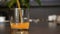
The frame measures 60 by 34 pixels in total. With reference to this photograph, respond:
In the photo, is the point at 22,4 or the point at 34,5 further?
the point at 34,5

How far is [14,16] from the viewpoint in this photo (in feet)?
4.08

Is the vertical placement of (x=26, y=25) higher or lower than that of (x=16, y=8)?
lower

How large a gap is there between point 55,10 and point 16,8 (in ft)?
5.74

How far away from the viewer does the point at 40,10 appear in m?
2.83

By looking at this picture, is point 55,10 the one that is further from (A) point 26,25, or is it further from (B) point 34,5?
(A) point 26,25

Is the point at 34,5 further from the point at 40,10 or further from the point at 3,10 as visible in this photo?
the point at 3,10

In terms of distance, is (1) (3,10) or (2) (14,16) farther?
(1) (3,10)

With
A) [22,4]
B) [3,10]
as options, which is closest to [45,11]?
[3,10]

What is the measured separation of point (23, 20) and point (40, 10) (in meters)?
1.63

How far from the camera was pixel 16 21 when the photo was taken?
3.98ft

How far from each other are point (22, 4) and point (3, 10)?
1666 millimetres

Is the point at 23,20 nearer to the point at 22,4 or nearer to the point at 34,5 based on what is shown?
the point at 22,4

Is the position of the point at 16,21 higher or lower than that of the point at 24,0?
lower

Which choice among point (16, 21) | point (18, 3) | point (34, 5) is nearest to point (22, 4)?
point (18, 3)
